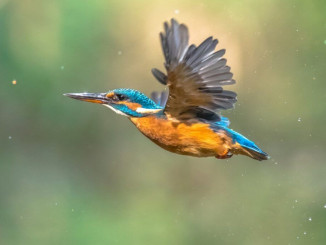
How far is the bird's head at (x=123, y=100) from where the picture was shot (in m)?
1.83

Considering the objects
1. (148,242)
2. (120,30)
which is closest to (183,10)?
(120,30)

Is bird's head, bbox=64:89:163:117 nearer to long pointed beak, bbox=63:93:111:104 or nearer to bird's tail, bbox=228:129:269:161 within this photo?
long pointed beak, bbox=63:93:111:104

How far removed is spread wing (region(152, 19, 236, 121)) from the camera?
1560 millimetres

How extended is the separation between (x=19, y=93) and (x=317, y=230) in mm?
1844

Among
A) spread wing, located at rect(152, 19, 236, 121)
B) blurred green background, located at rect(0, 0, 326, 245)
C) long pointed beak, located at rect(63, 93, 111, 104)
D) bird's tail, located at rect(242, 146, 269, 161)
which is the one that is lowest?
blurred green background, located at rect(0, 0, 326, 245)

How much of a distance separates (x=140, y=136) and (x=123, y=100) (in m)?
2.03

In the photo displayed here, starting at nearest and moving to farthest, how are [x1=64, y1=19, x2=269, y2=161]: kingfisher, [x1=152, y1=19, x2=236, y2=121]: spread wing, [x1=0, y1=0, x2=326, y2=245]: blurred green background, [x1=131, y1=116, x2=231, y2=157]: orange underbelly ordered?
1. [x1=152, y1=19, x2=236, y2=121]: spread wing
2. [x1=64, y1=19, x2=269, y2=161]: kingfisher
3. [x1=131, y1=116, x2=231, y2=157]: orange underbelly
4. [x1=0, y1=0, x2=326, y2=245]: blurred green background

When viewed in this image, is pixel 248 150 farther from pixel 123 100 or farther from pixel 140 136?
pixel 140 136

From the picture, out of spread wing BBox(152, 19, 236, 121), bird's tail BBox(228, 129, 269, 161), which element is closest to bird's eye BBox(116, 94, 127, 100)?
spread wing BBox(152, 19, 236, 121)

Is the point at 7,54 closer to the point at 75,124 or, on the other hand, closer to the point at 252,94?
the point at 75,124

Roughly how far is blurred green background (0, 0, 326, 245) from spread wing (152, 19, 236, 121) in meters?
1.41

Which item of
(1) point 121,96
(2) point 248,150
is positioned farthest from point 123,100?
(2) point 248,150

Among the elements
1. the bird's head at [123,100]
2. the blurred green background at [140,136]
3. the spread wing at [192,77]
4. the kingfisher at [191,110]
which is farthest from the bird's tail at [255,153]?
the blurred green background at [140,136]

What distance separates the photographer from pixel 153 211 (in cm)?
335
